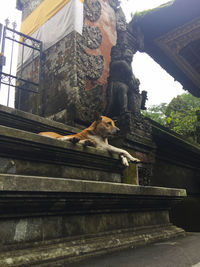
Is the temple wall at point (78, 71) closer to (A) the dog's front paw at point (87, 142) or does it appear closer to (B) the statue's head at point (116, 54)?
(B) the statue's head at point (116, 54)

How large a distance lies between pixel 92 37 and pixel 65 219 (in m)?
6.70

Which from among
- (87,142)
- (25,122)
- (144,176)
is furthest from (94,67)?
(87,142)

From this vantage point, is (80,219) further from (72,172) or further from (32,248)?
(72,172)

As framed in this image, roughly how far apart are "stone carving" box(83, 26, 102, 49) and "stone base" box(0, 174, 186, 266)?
5.90 metres

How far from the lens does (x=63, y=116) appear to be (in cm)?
620

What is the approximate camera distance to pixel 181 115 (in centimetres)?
1827

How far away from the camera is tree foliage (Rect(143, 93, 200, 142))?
36.4 ft

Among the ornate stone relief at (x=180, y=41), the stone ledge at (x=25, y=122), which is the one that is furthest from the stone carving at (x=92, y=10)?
the stone ledge at (x=25, y=122)

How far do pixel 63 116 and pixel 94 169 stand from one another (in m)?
3.53

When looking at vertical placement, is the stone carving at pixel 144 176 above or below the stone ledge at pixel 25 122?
below

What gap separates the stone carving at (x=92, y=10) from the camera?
7.50 metres

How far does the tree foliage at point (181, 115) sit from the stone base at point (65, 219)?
8.15 m

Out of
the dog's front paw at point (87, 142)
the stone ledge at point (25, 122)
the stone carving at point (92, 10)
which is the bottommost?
the dog's front paw at point (87, 142)

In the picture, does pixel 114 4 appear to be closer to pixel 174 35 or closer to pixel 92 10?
pixel 92 10
